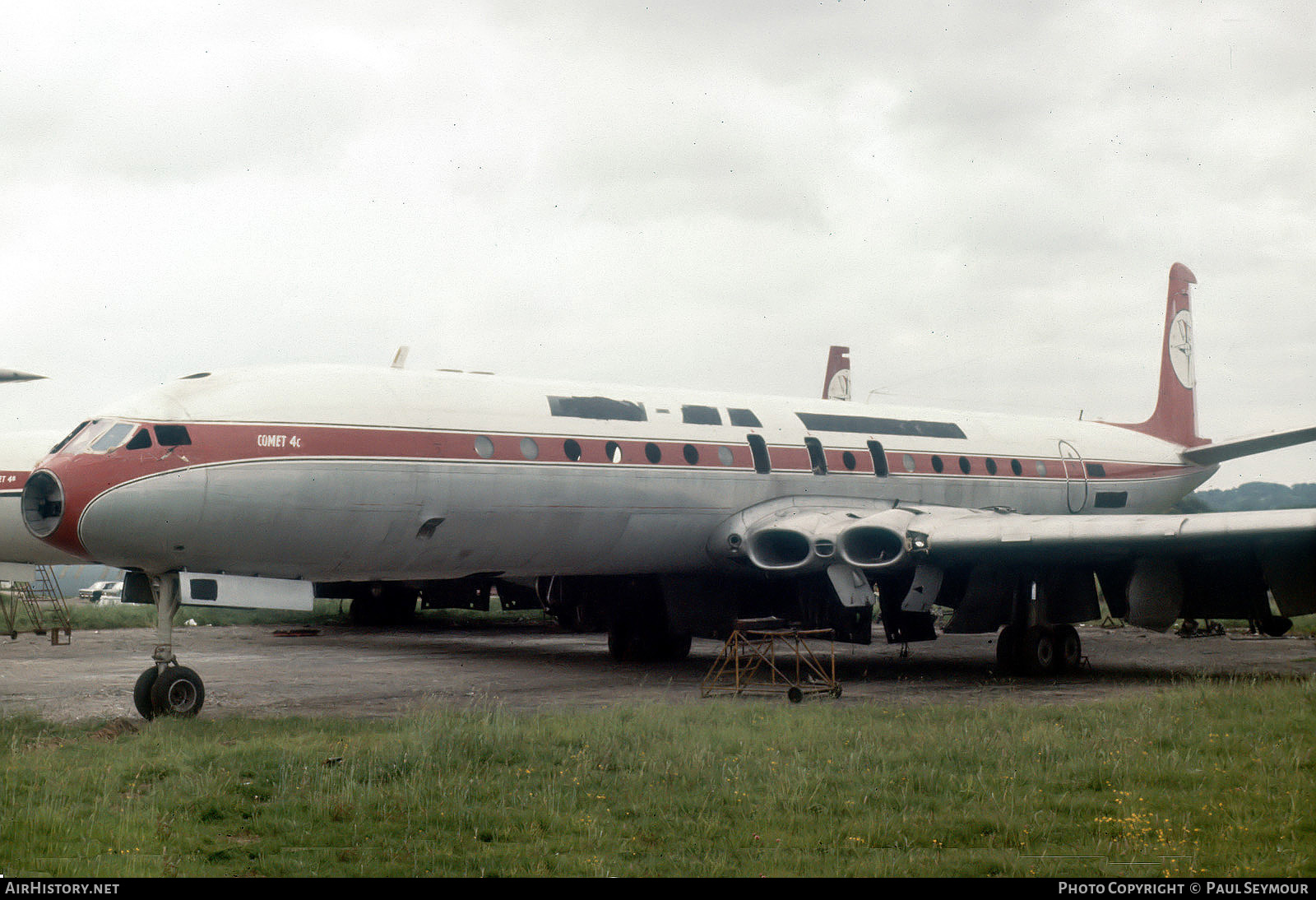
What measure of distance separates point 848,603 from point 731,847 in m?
8.28

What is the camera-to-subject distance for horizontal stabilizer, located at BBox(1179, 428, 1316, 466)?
18.0 meters

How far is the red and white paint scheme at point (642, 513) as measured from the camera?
1077 centimetres

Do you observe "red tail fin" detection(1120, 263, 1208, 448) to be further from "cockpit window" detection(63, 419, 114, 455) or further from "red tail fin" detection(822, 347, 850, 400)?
"red tail fin" detection(822, 347, 850, 400)

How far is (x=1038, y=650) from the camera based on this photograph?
50.1 ft

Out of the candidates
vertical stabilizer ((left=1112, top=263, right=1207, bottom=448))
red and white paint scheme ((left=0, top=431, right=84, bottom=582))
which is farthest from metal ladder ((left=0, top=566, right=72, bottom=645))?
vertical stabilizer ((left=1112, top=263, right=1207, bottom=448))

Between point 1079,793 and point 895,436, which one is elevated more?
point 895,436

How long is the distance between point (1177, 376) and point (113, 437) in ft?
62.2

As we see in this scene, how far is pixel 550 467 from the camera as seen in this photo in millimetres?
12914

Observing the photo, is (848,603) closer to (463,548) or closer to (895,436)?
(895,436)

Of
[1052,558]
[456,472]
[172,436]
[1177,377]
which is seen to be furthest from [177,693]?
[1177,377]

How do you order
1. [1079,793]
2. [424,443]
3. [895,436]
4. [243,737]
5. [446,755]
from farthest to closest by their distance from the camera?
[895,436]
[424,443]
[243,737]
[446,755]
[1079,793]

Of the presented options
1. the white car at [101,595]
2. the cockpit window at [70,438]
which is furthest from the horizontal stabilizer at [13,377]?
the white car at [101,595]
